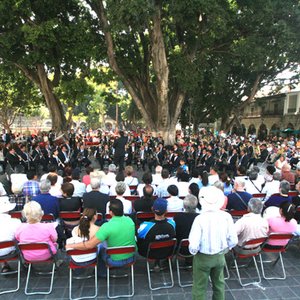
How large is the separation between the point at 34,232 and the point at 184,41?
52.6 ft

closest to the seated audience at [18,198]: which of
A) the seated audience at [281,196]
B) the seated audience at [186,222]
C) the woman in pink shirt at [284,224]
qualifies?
the seated audience at [186,222]

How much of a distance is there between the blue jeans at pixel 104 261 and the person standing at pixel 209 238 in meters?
1.16

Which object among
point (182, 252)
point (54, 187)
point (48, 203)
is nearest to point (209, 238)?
point (182, 252)

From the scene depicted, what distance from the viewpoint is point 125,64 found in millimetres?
17312

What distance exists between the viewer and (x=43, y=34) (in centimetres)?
1321

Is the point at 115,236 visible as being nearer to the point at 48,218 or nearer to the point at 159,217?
the point at 159,217

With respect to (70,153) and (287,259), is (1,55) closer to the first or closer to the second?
(70,153)

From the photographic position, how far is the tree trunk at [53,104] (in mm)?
17737

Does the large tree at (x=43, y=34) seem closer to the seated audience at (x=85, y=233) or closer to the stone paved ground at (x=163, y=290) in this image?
the seated audience at (x=85, y=233)

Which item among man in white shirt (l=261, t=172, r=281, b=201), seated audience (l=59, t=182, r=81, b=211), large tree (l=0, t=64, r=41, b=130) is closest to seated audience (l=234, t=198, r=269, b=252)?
man in white shirt (l=261, t=172, r=281, b=201)

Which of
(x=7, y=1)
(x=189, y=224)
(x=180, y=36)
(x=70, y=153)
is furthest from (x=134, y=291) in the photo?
(x=180, y=36)

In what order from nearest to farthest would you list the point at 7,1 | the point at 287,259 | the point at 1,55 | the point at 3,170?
the point at 287,259 → the point at 3,170 → the point at 7,1 → the point at 1,55

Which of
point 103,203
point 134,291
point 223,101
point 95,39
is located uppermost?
point 95,39

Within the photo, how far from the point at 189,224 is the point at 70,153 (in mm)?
9554
